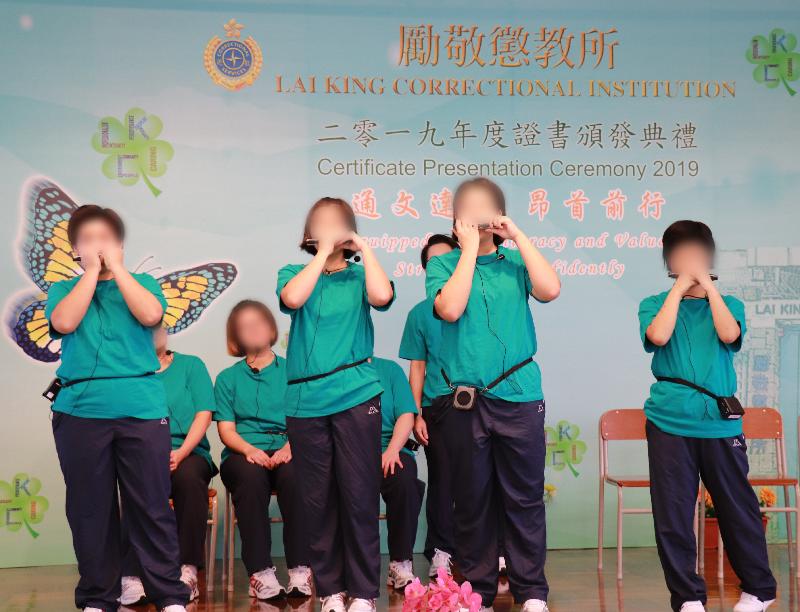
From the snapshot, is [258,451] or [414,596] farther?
[258,451]

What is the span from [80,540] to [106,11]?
2660 millimetres

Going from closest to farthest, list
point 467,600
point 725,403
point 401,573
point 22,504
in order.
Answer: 1. point 467,600
2. point 725,403
3. point 401,573
4. point 22,504

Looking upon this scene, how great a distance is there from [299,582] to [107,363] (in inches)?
50.8

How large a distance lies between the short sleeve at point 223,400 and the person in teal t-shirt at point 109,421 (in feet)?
2.88

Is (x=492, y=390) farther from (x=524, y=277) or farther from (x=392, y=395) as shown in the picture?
(x=392, y=395)

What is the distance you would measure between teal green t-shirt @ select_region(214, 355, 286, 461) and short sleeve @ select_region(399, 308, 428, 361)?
54 cm

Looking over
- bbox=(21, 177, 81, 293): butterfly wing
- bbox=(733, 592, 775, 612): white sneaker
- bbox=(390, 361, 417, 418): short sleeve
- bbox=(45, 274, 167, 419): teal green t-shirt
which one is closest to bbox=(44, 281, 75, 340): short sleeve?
bbox=(45, 274, 167, 419): teal green t-shirt

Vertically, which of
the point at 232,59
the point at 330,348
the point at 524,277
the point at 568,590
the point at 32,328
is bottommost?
the point at 568,590

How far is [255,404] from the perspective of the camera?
4039 millimetres

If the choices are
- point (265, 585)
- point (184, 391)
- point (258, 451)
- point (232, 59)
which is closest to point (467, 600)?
point (265, 585)

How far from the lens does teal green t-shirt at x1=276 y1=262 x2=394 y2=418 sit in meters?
3.08

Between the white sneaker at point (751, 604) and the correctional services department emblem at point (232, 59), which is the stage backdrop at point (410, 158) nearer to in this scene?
the correctional services department emblem at point (232, 59)

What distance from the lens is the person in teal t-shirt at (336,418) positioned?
3092mm

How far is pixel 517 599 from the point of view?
319 centimetres
